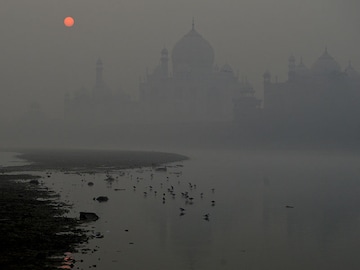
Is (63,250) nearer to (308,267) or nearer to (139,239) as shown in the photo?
(139,239)

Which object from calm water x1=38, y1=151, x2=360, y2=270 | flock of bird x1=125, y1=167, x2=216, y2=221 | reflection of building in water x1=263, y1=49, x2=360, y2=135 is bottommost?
calm water x1=38, y1=151, x2=360, y2=270

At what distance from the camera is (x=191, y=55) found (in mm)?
135750

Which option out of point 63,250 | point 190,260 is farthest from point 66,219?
point 190,260

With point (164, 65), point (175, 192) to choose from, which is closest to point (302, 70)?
point (164, 65)

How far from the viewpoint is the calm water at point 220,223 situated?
1977 cm

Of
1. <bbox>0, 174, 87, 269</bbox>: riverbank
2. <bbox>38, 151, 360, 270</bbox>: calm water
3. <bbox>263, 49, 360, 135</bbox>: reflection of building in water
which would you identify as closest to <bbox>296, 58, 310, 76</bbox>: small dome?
<bbox>263, 49, 360, 135</bbox>: reflection of building in water

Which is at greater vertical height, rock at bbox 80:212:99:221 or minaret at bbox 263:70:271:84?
minaret at bbox 263:70:271:84

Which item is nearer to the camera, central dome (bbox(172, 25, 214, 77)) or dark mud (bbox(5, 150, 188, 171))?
dark mud (bbox(5, 150, 188, 171))

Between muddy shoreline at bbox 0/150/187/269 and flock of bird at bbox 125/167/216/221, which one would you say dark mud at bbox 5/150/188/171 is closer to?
flock of bird at bbox 125/167/216/221

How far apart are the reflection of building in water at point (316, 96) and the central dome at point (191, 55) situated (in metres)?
16.5

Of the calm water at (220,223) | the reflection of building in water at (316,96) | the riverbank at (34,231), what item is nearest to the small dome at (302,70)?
the reflection of building in water at (316,96)

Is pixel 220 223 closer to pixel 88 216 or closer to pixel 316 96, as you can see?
pixel 88 216

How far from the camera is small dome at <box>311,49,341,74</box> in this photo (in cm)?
12753

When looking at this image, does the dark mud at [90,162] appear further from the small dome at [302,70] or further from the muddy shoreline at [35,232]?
the small dome at [302,70]
